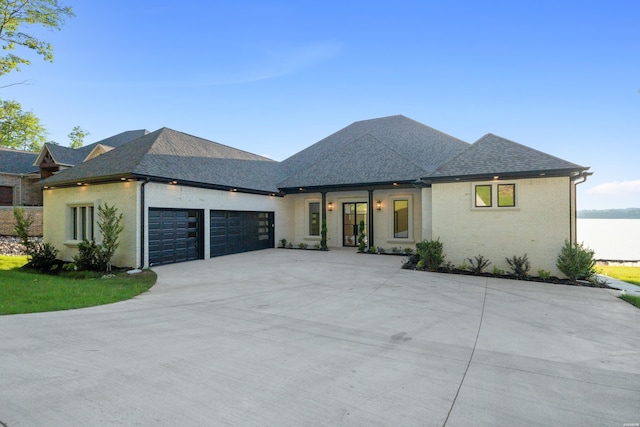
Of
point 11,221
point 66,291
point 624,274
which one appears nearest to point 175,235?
point 66,291

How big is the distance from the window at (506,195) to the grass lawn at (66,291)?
12.6m

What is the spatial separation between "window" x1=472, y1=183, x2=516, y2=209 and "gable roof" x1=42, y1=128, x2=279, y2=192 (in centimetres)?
1121

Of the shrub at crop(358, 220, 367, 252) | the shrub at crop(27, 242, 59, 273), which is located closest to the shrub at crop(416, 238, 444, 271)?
the shrub at crop(358, 220, 367, 252)

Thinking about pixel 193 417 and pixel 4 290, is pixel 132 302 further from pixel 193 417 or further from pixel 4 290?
pixel 193 417

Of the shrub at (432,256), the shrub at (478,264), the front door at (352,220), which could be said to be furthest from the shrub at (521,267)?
the front door at (352,220)

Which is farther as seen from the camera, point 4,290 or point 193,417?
point 4,290

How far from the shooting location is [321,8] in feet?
48.6

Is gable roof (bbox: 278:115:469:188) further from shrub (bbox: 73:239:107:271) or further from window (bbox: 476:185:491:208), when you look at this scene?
shrub (bbox: 73:239:107:271)

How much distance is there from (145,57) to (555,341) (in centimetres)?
2335

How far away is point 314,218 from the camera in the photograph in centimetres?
1891

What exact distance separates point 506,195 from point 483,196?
2.50 feet

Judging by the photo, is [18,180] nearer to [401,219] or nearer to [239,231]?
[239,231]

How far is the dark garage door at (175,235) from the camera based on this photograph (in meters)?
11.7

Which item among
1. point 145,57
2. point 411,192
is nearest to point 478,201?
point 411,192
